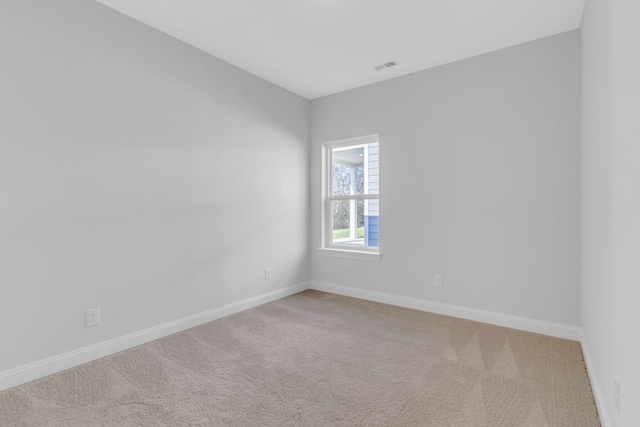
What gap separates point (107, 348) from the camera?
2385 mm

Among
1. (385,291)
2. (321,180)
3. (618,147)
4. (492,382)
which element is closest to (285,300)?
(385,291)

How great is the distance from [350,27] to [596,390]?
3.07m

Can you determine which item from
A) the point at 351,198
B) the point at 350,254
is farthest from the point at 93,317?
the point at 351,198

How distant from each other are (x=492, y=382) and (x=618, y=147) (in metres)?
1.57

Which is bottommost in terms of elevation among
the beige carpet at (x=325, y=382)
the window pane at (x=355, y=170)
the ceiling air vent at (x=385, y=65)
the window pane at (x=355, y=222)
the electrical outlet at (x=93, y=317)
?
the beige carpet at (x=325, y=382)

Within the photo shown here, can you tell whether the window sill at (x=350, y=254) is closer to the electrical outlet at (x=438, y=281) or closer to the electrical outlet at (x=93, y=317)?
the electrical outlet at (x=438, y=281)

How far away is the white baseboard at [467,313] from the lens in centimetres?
271

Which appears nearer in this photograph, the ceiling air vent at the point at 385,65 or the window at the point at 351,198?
the ceiling air vent at the point at 385,65

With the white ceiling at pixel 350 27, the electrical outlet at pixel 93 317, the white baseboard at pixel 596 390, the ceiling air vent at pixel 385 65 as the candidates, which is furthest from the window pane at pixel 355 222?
the electrical outlet at pixel 93 317

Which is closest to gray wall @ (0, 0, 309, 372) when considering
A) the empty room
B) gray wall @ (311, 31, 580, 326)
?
the empty room

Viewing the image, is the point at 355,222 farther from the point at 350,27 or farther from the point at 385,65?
the point at 350,27

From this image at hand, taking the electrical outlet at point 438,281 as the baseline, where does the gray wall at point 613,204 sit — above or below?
above

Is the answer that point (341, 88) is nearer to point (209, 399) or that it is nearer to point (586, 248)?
point (586, 248)

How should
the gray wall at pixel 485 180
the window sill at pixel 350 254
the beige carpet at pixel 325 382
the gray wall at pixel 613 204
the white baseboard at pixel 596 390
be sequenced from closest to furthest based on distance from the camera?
the gray wall at pixel 613 204
the white baseboard at pixel 596 390
the beige carpet at pixel 325 382
the gray wall at pixel 485 180
the window sill at pixel 350 254
